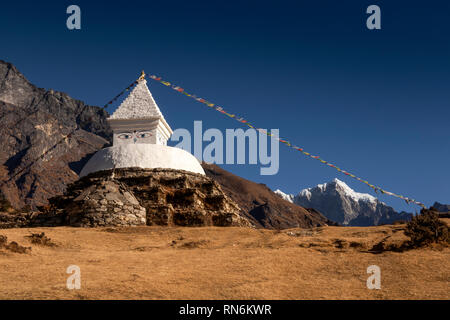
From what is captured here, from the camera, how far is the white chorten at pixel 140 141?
2250 cm

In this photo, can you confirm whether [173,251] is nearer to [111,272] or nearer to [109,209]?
[111,272]

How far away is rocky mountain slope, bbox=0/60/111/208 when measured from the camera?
256ft

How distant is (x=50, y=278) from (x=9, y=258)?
3.13 metres

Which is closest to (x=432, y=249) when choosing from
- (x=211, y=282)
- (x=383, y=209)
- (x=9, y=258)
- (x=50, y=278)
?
(x=211, y=282)

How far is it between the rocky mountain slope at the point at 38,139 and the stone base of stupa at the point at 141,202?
4436cm

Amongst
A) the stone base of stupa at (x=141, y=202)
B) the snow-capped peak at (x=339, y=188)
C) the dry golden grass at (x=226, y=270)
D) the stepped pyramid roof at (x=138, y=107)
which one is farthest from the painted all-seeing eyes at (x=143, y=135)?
the snow-capped peak at (x=339, y=188)

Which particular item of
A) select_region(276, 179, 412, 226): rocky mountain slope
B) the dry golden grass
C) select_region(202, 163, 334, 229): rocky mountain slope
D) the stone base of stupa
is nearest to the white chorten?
the stone base of stupa

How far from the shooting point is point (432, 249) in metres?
11.0

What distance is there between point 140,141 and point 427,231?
17255mm

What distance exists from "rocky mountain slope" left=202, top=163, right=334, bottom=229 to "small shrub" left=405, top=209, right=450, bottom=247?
195ft

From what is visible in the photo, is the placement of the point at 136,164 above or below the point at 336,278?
above

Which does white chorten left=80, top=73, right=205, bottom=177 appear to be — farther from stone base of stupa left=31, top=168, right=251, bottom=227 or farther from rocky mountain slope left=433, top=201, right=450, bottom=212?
rocky mountain slope left=433, top=201, right=450, bottom=212

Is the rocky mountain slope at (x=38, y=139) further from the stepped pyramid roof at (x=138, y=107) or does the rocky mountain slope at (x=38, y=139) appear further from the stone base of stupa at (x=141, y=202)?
the stone base of stupa at (x=141, y=202)
